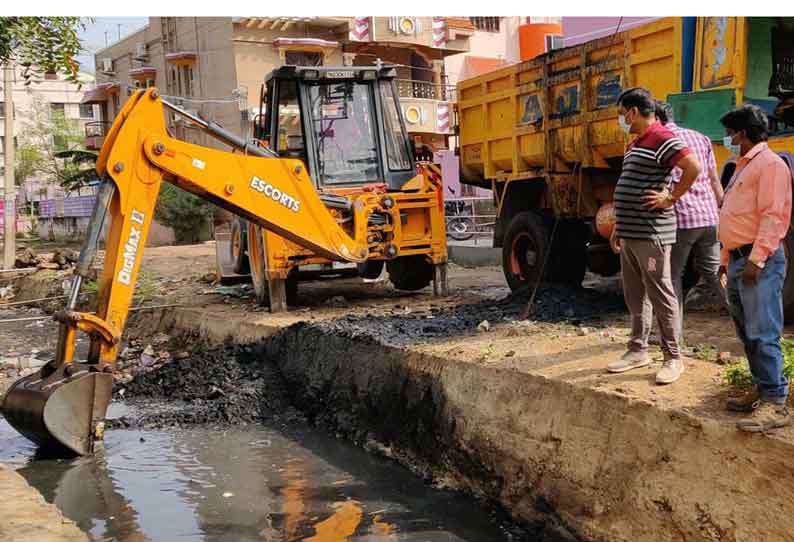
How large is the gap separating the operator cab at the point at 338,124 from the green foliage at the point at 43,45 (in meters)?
2.67

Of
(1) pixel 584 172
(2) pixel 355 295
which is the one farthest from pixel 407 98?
(1) pixel 584 172

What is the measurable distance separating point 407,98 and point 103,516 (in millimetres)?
25111

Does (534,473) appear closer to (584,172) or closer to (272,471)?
(272,471)

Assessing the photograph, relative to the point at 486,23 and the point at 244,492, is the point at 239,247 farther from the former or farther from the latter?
the point at 486,23

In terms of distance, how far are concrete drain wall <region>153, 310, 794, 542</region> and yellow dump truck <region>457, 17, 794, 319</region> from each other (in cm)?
245

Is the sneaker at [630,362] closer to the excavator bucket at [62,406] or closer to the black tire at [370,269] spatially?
the excavator bucket at [62,406]

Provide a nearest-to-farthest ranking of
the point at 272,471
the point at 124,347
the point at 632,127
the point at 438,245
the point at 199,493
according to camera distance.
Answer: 1. the point at 632,127
2. the point at 199,493
3. the point at 272,471
4. the point at 438,245
5. the point at 124,347

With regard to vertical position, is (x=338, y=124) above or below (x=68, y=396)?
above

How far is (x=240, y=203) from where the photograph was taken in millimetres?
7602

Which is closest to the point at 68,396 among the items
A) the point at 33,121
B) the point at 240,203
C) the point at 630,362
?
the point at 240,203

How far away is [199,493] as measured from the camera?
572 centimetres

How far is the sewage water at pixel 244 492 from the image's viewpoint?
199 inches

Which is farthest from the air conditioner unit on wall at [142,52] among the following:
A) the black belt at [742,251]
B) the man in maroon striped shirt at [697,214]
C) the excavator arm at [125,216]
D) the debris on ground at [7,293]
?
the black belt at [742,251]

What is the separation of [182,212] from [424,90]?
10550mm
